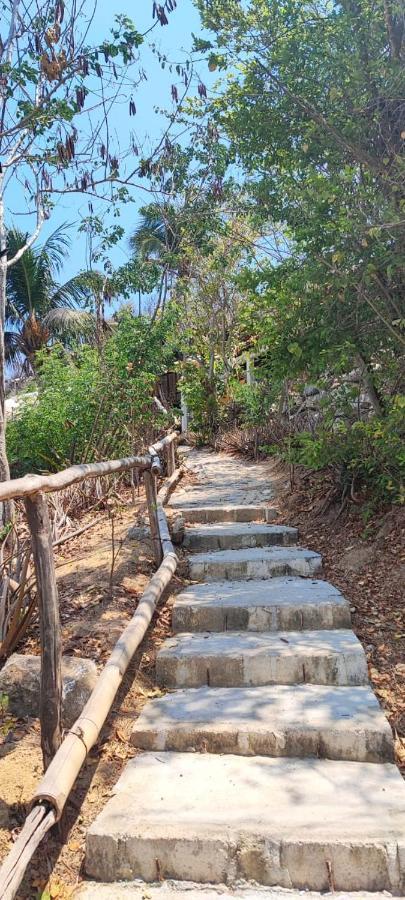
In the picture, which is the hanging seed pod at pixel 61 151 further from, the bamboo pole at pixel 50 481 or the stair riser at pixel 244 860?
the stair riser at pixel 244 860

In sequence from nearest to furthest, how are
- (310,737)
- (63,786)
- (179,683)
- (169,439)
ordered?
(63,786) < (310,737) < (179,683) < (169,439)

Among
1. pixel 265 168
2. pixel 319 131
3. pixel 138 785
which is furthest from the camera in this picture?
pixel 265 168

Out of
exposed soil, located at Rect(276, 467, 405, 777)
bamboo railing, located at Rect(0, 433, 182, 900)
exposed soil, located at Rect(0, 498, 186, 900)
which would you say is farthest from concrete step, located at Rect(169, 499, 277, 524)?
bamboo railing, located at Rect(0, 433, 182, 900)

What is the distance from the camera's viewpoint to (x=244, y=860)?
6.63 ft

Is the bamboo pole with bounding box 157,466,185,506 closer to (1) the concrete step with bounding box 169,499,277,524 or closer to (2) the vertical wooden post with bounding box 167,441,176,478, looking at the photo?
(2) the vertical wooden post with bounding box 167,441,176,478

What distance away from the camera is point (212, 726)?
2.63m

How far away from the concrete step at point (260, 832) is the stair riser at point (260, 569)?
1944 mm

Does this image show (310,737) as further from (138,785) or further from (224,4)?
(224,4)

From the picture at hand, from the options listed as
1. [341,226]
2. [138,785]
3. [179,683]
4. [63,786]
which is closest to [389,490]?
[341,226]

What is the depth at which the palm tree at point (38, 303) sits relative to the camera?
14641 mm

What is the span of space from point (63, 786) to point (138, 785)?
0.54 meters

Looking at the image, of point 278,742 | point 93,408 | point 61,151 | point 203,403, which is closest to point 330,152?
point 61,151

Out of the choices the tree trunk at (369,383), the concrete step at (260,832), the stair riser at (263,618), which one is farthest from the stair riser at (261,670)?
Result: the tree trunk at (369,383)

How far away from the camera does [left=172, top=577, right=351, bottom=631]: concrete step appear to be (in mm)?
3496
